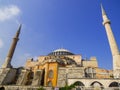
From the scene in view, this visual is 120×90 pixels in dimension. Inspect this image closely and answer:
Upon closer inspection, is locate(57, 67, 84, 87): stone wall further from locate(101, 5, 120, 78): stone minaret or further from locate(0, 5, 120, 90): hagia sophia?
locate(101, 5, 120, 78): stone minaret

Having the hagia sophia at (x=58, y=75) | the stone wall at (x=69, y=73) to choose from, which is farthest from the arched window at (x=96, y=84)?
the stone wall at (x=69, y=73)

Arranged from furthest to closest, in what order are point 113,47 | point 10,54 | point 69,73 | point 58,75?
1. point 10,54
2. point 113,47
3. point 69,73
4. point 58,75

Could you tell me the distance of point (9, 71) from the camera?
115ft

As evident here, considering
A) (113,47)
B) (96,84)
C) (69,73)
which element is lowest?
(96,84)

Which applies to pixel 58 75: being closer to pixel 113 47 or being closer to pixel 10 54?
pixel 113 47

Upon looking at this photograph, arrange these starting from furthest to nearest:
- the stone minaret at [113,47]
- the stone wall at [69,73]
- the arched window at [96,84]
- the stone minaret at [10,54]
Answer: the stone minaret at [10,54] < the stone wall at [69,73] < the stone minaret at [113,47] < the arched window at [96,84]

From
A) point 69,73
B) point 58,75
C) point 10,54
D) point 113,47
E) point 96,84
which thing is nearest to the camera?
point 96,84

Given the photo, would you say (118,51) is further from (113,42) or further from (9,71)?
(9,71)

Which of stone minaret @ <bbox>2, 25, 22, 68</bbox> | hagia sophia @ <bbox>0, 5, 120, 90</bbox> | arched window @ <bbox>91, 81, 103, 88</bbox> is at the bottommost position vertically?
arched window @ <bbox>91, 81, 103, 88</bbox>

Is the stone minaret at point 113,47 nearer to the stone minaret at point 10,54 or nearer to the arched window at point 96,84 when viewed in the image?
the arched window at point 96,84

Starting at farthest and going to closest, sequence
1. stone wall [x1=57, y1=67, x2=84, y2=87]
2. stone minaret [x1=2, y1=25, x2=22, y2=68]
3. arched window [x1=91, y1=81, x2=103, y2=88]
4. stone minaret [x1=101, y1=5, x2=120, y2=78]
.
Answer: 1. stone minaret [x1=2, y1=25, x2=22, y2=68]
2. stone wall [x1=57, y1=67, x2=84, y2=87]
3. stone minaret [x1=101, y1=5, x2=120, y2=78]
4. arched window [x1=91, y1=81, x2=103, y2=88]

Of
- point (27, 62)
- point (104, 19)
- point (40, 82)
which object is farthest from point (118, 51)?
point (27, 62)

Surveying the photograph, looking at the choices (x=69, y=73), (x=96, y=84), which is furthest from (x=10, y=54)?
(x=96, y=84)

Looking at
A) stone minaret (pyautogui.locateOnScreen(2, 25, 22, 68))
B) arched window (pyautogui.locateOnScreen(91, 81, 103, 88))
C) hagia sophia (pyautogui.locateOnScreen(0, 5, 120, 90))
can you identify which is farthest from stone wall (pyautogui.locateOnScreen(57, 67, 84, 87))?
stone minaret (pyautogui.locateOnScreen(2, 25, 22, 68))
